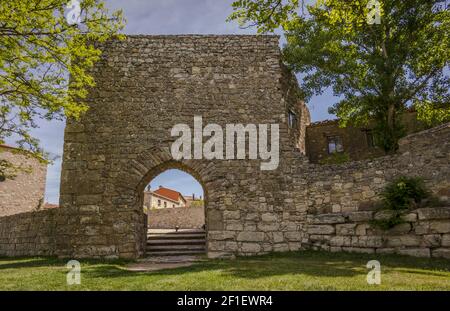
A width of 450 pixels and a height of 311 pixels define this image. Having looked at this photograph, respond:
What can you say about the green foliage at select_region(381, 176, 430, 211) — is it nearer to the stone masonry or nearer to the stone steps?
the stone masonry

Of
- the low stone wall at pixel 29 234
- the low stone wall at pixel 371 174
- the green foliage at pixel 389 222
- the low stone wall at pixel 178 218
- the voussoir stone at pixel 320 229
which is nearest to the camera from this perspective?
the green foliage at pixel 389 222

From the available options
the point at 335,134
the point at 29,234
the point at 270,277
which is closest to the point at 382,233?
the point at 270,277

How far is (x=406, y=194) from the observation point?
8594 mm

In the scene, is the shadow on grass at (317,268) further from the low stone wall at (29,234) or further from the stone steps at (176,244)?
the low stone wall at (29,234)

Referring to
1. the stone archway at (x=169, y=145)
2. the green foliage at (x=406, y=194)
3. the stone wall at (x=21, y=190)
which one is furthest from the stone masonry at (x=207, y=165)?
the stone wall at (x=21, y=190)

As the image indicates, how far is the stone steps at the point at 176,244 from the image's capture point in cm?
1128

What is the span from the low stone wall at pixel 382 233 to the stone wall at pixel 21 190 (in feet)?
67.8

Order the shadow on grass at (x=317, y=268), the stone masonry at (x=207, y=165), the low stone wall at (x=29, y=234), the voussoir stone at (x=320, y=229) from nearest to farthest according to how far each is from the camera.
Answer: the shadow on grass at (x=317, y=268) → the voussoir stone at (x=320, y=229) → the stone masonry at (x=207, y=165) → the low stone wall at (x=29, y=234)

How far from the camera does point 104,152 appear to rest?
1012 centimetres

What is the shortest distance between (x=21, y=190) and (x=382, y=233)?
25074 mm

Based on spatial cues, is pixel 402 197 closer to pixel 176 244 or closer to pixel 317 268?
pixel 317 268

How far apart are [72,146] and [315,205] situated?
299 inches
